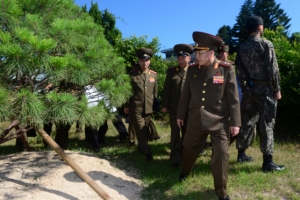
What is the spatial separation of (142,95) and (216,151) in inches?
70.8

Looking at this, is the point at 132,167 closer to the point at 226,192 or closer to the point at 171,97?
the point at 171,97

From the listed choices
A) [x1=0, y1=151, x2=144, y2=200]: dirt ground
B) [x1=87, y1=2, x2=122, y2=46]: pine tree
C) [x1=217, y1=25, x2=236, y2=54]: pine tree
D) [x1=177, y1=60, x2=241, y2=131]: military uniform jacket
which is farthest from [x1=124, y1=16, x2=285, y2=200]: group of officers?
[x1=217, y1=25, x2=236, y2=54]: pine tree

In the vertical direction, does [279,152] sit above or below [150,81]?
below

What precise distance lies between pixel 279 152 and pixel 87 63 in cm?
321

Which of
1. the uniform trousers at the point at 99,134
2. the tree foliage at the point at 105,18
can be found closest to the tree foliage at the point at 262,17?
the tree foliage at the point at 105,18

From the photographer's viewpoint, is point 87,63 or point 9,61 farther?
point 87,63

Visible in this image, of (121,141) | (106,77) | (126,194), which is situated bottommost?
(126,194)

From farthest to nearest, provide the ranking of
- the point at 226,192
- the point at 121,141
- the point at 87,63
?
the point at 121,141 < the point at 226,192 < the point at 87,63

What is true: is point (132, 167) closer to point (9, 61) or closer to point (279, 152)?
point (279, 152)

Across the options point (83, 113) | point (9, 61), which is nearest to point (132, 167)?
point (83, 113)

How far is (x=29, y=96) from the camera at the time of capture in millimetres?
2600

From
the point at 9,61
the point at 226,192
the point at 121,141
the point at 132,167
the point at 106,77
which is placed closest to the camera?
the point at 9,61

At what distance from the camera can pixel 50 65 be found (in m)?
2.62

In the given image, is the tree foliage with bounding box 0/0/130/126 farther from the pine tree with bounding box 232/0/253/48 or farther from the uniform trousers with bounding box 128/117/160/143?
the pine tree with bounding box 232/0/253/48
